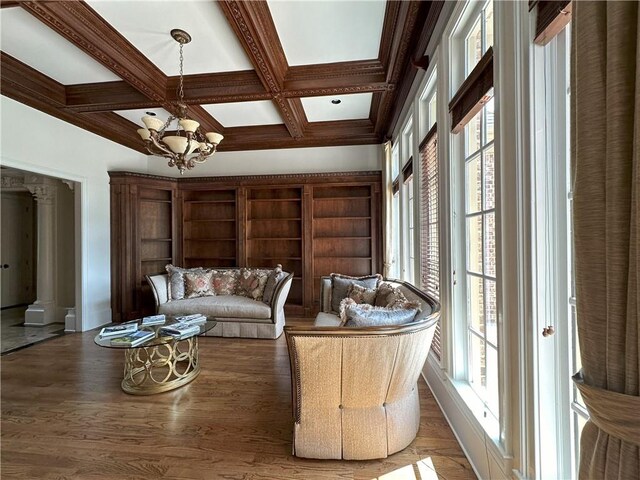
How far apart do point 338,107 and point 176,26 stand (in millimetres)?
2240

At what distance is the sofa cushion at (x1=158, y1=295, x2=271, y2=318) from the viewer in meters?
3.86

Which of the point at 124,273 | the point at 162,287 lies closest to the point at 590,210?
the point at 162,287

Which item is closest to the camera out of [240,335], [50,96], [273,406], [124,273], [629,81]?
[629,81]

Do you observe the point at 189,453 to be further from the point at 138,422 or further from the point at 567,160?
the point at 567,160

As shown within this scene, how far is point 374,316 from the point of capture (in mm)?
1668

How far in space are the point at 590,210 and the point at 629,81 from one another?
0.94 feet

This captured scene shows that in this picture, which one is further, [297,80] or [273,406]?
[297,80]

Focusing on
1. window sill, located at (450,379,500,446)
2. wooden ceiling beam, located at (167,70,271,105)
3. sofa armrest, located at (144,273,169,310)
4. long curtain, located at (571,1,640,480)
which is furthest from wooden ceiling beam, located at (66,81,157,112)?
window sill, located at (450,379,500,446)

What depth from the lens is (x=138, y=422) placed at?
2072 millimetres

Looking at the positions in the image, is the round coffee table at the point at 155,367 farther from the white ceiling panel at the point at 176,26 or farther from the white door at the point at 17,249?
the white door at the point at 17,249

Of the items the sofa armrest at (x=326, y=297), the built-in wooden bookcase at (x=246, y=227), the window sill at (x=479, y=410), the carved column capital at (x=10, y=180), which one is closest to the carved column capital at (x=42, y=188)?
the carved column capital at (x=10, y=180)

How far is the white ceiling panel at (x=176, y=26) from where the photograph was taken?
2.24 meters

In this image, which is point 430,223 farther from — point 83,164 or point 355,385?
point 83,164

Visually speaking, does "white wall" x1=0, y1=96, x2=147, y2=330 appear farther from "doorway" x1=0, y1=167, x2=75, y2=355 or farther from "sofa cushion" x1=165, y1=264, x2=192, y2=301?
"sofa cushion" x1=165, y1=264, x2=192, y2=301
